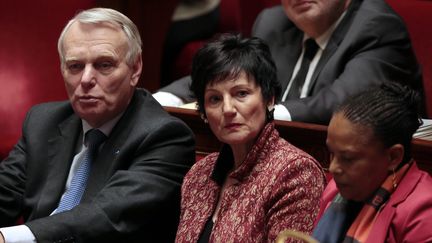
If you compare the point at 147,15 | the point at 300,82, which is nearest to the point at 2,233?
the point at 300,82

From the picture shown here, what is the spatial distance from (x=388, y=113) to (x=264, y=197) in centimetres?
24

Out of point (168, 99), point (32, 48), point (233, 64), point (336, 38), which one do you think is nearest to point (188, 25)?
point (32, 48)

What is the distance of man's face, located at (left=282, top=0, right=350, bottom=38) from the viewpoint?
2006 millimetres

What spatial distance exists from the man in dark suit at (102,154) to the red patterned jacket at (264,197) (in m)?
0.11

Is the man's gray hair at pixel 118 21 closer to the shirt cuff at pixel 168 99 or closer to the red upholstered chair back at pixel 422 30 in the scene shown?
the shirt cuff at pixel 168 99

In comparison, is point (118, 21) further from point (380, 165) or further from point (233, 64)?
point (380, 165)

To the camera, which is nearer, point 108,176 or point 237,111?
point 237,111

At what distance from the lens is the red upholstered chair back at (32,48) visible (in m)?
2.26

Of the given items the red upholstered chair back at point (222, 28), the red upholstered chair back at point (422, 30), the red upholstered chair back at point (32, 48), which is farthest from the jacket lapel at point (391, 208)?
the red upholstered chair back at point (222, 28)

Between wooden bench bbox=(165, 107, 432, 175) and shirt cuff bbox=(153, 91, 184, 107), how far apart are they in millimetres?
279

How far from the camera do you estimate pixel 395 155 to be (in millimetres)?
1167

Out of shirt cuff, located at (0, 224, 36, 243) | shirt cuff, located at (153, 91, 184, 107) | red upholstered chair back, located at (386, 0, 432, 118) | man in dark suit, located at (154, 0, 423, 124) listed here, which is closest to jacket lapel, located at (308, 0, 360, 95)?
man in dark suit, located at (154, 0, 423, 124)

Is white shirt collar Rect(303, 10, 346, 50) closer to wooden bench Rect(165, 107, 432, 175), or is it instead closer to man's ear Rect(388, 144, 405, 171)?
wooden bench Rect(165, 107, 432, 175)

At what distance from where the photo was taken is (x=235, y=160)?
1423 millimetres
